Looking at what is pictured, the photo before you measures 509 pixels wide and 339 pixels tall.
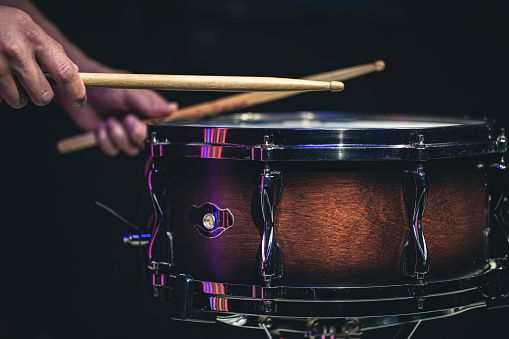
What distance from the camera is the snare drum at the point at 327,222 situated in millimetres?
972

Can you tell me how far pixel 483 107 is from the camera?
2.03 metres

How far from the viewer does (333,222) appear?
990 millimetres

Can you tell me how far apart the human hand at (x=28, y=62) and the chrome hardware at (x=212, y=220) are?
317mm

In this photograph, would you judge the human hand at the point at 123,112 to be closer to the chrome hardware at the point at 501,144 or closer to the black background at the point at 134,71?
the black background at the point at 134,71

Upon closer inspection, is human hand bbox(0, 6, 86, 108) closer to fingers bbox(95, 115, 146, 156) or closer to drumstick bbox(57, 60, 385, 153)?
drumstick bbox(57, 60, 385, 153)

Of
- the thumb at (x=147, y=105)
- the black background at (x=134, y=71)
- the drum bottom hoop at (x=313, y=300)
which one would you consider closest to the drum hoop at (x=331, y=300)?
the drum bottom hoop at (x=313, y=300)

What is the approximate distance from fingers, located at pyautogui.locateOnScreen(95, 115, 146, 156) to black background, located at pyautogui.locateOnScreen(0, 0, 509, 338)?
2.23 ft

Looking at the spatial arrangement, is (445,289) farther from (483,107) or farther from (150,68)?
(150,68)

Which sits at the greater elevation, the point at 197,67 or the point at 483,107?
the point at 197,67

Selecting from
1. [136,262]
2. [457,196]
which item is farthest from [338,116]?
[136,262]

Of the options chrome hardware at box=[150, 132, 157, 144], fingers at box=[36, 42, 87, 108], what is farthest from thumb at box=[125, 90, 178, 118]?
fingers at box=[36, 42, 87, 108]

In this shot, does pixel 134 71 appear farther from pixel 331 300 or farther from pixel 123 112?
pixel 331 300

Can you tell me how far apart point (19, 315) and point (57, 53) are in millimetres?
1564

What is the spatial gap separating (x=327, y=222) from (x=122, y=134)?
2.71ft
